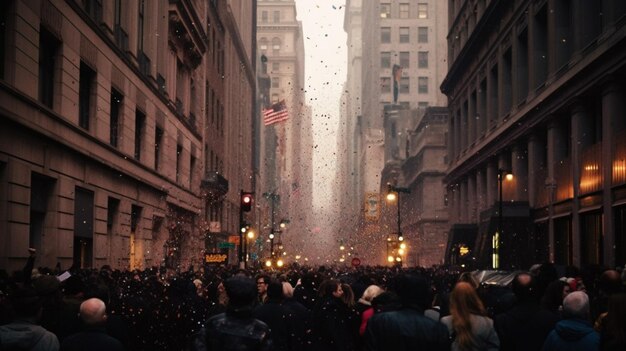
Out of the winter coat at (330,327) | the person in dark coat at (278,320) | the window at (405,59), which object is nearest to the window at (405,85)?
the window at (405,59)

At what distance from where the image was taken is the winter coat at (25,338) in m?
7.07

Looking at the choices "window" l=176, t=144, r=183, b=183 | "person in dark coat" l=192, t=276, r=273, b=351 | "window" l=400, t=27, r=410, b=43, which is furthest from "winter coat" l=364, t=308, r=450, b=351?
"window" l=400, t=27, r=410, b=43

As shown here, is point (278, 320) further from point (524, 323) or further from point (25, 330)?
point (25, 330)

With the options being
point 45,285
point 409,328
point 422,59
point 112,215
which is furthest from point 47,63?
point 422,59

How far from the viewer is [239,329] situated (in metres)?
7.10

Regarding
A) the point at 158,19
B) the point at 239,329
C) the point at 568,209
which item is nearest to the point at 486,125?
the point at 568,209

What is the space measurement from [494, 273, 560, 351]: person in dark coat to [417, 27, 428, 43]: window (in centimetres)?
14417

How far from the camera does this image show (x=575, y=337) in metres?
7.67

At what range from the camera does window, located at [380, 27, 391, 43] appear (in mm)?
156000

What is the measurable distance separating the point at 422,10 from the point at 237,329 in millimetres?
148223

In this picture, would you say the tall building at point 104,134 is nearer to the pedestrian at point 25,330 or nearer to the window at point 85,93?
the window at point 85,93

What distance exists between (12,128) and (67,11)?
5.92 m

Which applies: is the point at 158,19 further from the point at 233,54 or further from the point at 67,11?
the point at 233,54

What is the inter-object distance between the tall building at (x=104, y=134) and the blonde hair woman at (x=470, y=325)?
14.6m
